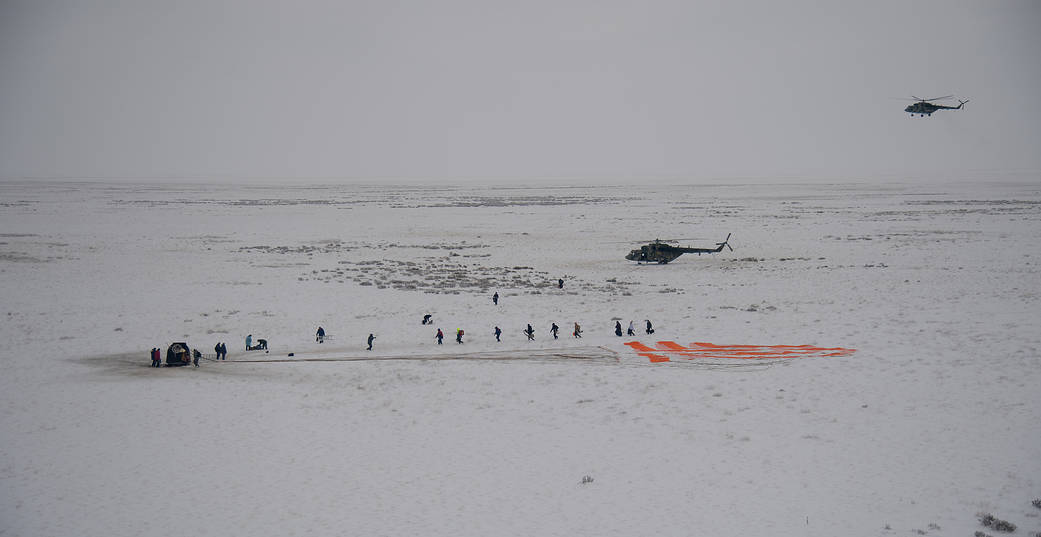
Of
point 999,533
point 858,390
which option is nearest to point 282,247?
point 858,390

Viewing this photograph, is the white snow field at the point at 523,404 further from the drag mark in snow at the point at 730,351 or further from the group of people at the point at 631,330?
the group of people at the point at 631,330

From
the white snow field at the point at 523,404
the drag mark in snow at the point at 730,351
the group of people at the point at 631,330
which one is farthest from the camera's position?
the group of people at the point at 631,330

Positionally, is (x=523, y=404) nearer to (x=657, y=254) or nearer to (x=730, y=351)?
(x=730, y=351)

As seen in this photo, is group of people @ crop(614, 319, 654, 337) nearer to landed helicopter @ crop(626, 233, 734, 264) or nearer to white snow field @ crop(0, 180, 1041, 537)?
white snow field @ crop(0, 180, 1041, 537)

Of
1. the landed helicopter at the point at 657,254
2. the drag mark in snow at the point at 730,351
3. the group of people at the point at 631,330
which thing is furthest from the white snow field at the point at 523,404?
the landed helicopter at the point at 657,254

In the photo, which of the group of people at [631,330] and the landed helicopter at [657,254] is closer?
the group of people at [631,330]

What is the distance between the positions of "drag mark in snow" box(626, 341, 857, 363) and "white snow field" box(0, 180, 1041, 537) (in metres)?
0.54

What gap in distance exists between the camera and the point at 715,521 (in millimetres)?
13867

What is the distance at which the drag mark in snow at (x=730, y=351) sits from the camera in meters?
24.5

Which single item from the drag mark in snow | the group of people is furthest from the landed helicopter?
the drag mark in snow

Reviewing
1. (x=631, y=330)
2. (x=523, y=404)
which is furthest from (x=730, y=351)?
(x=523, y=404)

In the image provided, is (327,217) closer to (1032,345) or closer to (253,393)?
(253,393)

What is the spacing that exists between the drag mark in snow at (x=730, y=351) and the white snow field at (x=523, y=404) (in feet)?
1.77

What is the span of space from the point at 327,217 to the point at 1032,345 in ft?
282
